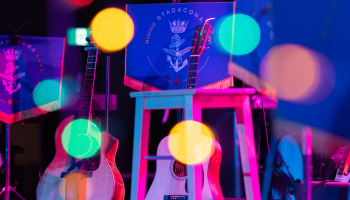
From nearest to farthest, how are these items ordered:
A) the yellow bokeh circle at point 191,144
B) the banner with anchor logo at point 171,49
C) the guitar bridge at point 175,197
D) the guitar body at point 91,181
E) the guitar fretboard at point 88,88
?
1. the yellow bokeh circle at point 191,144
2. the guitar bridge at point 175,197
3. the guitar body at point 91,181
4. the guitar fretboard at point 88,88
5. the banner with anchor logo at point 171,49

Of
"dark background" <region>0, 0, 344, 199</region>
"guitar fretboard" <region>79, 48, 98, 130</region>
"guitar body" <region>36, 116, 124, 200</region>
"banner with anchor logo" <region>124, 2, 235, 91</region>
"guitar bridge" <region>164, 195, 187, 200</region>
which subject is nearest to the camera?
"guitar bridge" <region>164, 195, 187, 200</region>

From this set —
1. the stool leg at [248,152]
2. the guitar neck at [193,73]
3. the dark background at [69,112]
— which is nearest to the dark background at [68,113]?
the dark background at [69,112]

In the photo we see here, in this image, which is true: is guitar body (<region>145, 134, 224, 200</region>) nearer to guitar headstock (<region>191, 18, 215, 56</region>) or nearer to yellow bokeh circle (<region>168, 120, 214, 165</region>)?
yellow bokeh circle (<region>168, 120, 214, 165</region>)

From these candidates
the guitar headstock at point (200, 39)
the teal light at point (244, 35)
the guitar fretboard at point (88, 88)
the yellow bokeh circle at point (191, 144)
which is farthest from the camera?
the guitar fretboard at point (88, 88)

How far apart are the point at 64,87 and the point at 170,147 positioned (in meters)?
1.21

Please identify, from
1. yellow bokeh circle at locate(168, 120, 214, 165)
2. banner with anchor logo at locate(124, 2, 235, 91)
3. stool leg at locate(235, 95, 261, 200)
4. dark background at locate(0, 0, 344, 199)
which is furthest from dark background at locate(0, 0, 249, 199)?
stool leg at locate(235, 95, 261, 200)

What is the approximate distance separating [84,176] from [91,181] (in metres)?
0.06

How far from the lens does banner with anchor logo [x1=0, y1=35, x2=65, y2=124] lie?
2373mm

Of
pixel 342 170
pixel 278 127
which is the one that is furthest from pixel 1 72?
pixel 342 170

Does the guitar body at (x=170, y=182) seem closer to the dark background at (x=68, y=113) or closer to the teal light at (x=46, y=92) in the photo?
the dark background at (x=68, y=113)

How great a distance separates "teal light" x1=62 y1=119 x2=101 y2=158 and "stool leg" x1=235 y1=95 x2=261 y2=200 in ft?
3.53

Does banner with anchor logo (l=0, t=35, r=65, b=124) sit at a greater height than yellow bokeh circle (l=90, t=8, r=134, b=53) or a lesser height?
lesser

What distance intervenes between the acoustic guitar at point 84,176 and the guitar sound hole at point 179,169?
427mm

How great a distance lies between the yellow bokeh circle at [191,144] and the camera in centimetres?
118
